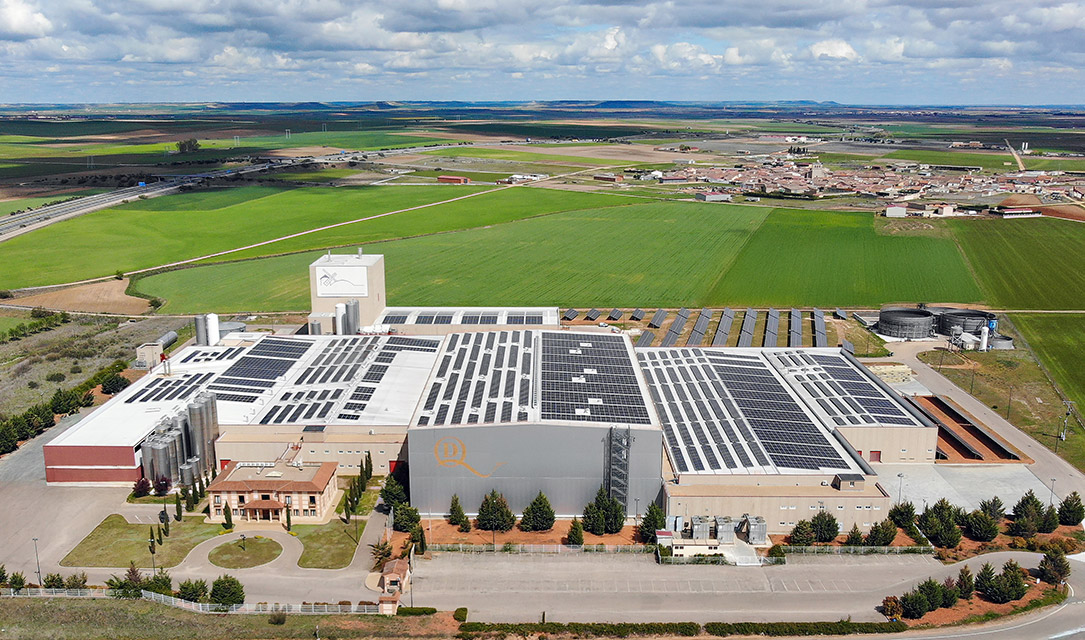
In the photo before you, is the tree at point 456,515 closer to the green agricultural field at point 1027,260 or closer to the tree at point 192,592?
the tree at point 192,592

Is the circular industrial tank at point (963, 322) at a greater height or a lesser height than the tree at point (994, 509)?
greater

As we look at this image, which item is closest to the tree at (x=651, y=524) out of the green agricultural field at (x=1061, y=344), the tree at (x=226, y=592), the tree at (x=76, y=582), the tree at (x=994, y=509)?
the tree at (x=994, y=509)

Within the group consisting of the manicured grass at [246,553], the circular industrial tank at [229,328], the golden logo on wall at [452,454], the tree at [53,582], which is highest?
the circular industrial tank at [229,328]

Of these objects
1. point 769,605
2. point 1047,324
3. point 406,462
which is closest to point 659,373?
point 406,462

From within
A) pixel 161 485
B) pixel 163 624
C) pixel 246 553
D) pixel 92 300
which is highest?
pixel 92 300

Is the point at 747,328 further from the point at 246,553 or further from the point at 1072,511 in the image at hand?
the point at 246,553

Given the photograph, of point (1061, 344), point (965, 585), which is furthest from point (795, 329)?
point (965, 585)
